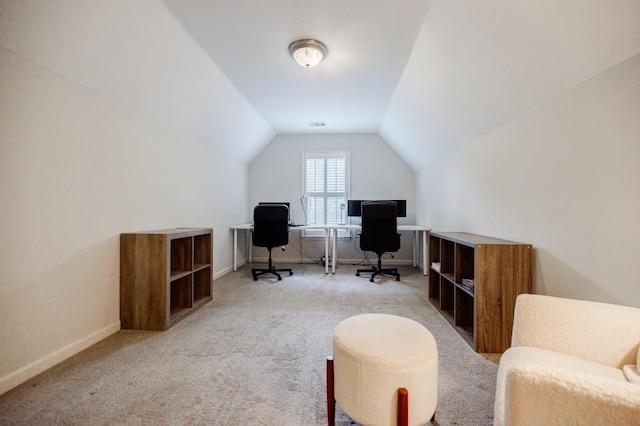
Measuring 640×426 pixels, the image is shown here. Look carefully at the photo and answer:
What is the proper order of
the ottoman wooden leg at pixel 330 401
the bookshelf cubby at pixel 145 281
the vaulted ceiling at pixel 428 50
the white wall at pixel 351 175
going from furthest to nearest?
the white wall at pixel 351 175 → the bookshelf cubby at pixel 145 281 → the vaulted ceiling at pixel 428 50 → the ottoman wooden leg at pixel 330 401

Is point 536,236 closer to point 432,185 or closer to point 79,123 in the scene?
point 432,185

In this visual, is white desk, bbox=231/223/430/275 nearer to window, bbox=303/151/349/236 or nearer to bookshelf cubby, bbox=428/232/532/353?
window, bbox=303/151/349/236

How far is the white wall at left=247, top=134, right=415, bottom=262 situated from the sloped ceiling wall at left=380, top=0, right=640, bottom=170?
7.22 feet

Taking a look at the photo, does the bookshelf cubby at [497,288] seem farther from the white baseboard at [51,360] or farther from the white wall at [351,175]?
the white wall at [351,175]

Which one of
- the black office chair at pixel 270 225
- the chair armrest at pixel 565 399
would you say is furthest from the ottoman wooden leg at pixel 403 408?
→ the black office chair at pixel 270 225

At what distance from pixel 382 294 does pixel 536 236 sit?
1783mm

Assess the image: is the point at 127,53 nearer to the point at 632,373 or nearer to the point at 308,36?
the point at 308,36

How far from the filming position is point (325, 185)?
18.1 ft

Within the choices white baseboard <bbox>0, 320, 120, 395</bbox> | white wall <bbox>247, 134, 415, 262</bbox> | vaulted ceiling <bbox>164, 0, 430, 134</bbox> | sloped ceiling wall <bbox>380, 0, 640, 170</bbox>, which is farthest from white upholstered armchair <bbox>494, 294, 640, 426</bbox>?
white wall <bbox>247, 134, 415, 262</bbox>

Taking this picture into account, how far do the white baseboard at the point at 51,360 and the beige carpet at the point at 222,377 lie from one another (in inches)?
2.0

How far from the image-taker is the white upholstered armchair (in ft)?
2.00

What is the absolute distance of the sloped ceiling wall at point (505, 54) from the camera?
1.38 metres

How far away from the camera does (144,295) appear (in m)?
2.36

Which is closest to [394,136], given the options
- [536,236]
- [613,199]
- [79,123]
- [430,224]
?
[430,224]
